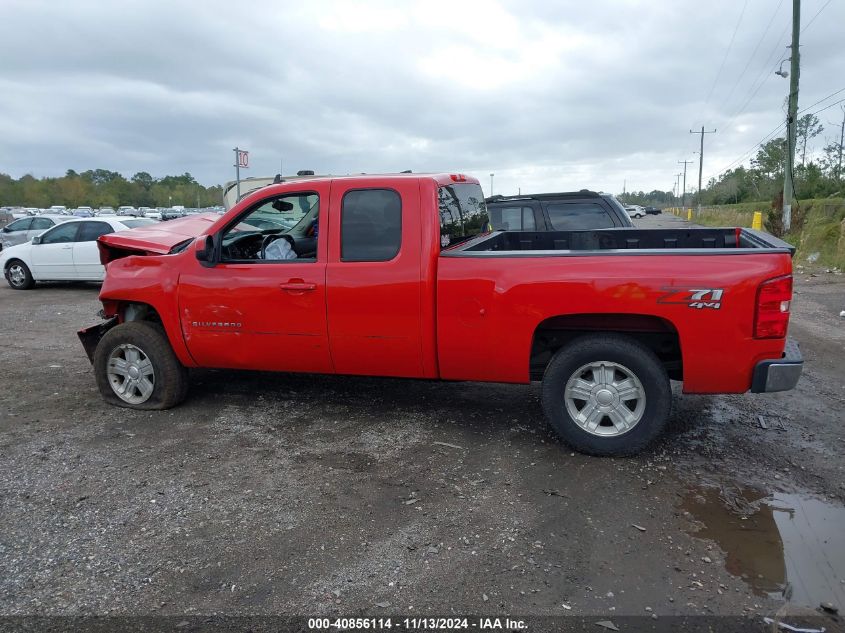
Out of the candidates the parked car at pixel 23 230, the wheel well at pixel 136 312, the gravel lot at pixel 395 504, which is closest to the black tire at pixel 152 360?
the gravel lot at pixel 395 504

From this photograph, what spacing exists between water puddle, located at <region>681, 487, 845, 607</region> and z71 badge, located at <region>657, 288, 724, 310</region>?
45.7 inches

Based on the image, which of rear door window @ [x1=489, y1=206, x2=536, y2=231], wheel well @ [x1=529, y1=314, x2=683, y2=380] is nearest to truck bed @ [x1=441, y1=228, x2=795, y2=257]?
wheel well @ [x1=529, y1=314, x2=683, y2=380]

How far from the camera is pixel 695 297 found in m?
4.11

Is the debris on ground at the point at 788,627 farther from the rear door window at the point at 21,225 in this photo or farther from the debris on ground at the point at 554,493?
the rear door window at the point at 21,225

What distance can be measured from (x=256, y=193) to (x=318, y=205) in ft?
1.86

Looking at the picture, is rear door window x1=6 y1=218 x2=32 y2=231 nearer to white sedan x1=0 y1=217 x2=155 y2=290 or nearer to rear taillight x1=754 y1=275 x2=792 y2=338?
white sedan x1=0 y1=217 x2=155 y2=290

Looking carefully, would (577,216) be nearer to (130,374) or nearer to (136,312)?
(136,312)

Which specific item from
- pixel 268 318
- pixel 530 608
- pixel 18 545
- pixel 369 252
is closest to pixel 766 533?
pixel 530 608

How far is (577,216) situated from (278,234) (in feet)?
15.2

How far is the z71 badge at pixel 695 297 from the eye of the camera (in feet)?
13.4

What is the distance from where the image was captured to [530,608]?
115 inches

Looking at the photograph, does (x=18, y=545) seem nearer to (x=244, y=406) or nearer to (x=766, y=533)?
(x=244, y=406)

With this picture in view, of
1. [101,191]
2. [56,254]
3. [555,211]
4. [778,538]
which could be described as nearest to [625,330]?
[778,538]

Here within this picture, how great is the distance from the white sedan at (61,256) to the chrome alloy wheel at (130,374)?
363 inches
